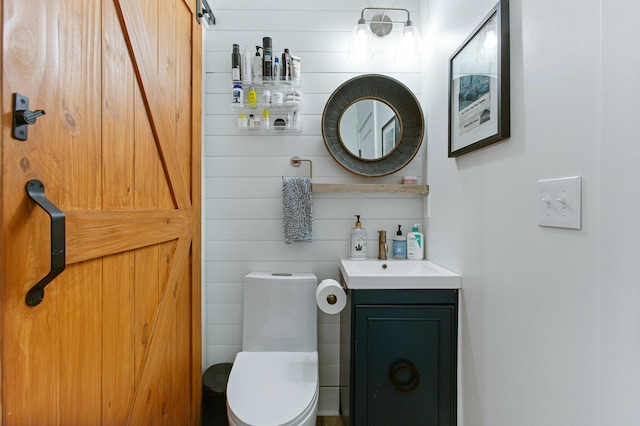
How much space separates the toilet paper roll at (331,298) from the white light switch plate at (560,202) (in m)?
0.85

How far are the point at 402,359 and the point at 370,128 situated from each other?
120 cm

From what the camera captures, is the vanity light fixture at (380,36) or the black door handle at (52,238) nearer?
the black door handle at (52,238)

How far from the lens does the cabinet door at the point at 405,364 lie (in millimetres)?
1305

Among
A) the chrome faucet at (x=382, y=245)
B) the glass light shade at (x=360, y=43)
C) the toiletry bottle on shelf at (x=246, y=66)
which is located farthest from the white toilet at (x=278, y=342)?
the glass light shade at (x=360, y=43)

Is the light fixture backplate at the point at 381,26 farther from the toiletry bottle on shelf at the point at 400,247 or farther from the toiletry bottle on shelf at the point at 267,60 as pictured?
the toiletry bottle on shelf at the point at 400,247

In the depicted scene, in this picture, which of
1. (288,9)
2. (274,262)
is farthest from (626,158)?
(288,9)

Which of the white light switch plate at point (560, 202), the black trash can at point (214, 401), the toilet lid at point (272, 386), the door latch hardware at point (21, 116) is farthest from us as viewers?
the black trash can at point (214, 401)

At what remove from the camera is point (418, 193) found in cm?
177

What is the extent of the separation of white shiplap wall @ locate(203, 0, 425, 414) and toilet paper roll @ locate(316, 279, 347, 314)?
408 mm

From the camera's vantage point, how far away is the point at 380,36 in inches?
71.2

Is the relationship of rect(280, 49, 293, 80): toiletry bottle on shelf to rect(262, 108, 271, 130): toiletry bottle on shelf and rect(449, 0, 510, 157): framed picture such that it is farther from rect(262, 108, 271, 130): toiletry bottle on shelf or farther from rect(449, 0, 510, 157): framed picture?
rect(449, 0, 510, 157): framed picture

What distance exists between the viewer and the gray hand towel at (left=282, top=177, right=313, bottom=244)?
175 centimetres

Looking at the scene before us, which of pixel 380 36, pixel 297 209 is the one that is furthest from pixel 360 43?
pixel 297 209

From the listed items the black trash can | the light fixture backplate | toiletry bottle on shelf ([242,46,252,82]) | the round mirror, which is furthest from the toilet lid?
the light fixture backplate
